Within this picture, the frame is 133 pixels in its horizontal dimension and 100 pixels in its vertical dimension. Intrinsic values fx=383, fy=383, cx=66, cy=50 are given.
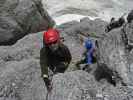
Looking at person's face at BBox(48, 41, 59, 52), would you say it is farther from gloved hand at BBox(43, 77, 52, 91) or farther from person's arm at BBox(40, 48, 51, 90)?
gloved hand at BBox(43, 77, 52, 91)

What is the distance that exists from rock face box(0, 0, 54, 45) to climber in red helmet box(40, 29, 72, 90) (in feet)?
17.4

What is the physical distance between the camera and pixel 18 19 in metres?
13.2

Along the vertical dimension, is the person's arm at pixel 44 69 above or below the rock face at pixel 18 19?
above

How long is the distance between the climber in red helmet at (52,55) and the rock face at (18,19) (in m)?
5.29

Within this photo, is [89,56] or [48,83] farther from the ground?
[48,83]

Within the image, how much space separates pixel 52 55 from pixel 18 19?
611 centimetres

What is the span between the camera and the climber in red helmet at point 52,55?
22.9 ft

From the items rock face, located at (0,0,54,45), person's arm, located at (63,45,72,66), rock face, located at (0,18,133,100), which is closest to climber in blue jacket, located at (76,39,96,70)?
rock face, located at (0,18,133,100)

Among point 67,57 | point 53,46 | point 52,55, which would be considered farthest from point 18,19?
point 53,46

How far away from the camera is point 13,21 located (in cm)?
1296

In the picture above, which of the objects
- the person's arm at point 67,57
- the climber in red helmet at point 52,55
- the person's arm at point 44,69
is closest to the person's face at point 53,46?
the climber in red helmet at point 52,55

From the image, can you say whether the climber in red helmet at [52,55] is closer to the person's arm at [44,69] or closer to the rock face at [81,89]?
the person's arm at [44,69]

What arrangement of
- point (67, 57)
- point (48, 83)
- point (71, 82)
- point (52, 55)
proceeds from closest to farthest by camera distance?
point (71, 82)
point (48, 83)
point (52, 55)
point (67, 57)

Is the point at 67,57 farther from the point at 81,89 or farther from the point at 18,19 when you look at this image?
the point at 18,19
